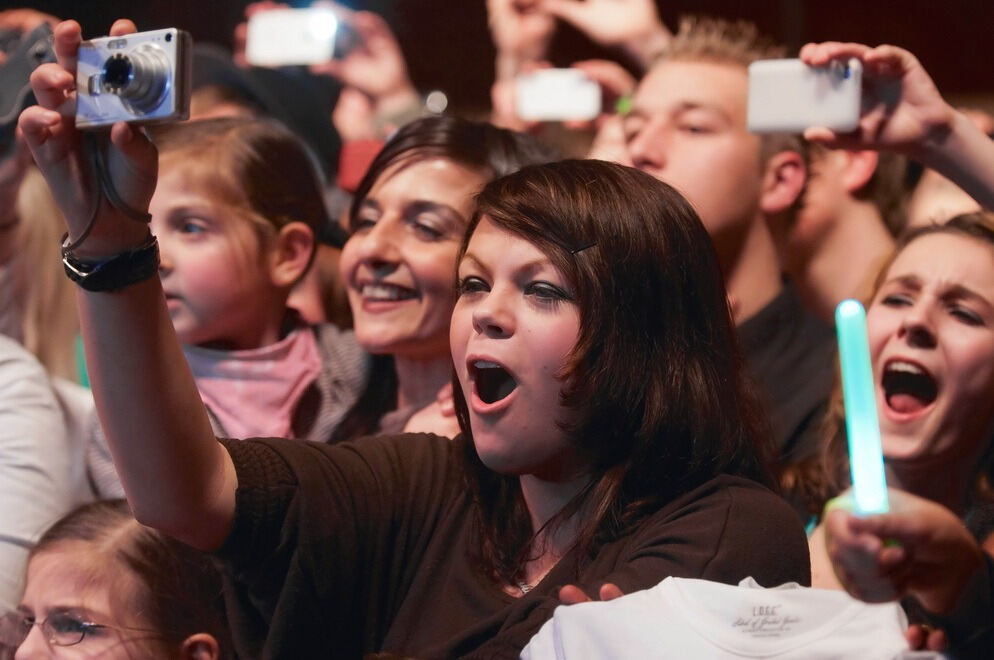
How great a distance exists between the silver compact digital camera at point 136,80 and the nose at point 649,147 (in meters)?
0.88

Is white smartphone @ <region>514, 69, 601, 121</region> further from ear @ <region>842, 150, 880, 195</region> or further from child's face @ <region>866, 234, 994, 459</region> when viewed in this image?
child's face @ <region>866, 234, 994, 459</region>

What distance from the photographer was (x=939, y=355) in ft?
3.99

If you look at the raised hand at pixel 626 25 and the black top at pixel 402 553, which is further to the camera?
the raised hand at pixel 626 25

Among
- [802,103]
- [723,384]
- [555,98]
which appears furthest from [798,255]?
[723,384]

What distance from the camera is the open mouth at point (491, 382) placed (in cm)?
102

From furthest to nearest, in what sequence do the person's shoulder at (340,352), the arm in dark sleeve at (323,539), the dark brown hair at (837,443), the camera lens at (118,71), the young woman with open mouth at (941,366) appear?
the person's shoulder at (340,352) → the dark brown hair at (837,443) → the young woman with open mouth at (941,366) → the arm in dark sleeve at (323,539) → the camera lens at (118,71)

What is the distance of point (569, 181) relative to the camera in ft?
3.41

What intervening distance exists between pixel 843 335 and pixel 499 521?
1.06 ft

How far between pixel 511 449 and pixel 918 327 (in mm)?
458

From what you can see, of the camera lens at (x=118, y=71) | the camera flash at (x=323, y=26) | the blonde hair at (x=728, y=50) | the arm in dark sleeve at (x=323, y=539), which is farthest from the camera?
the camera flash at (x=323, y=26)

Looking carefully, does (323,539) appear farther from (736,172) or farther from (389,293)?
(736,172)

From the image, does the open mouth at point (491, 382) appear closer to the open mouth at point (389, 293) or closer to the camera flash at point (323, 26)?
the open mouth at point (389, 293)

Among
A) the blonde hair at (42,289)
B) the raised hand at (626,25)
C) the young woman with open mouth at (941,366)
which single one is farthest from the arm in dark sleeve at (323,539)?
the raised hand at (626,25)

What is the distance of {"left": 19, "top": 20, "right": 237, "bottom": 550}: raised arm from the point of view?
933 mm
